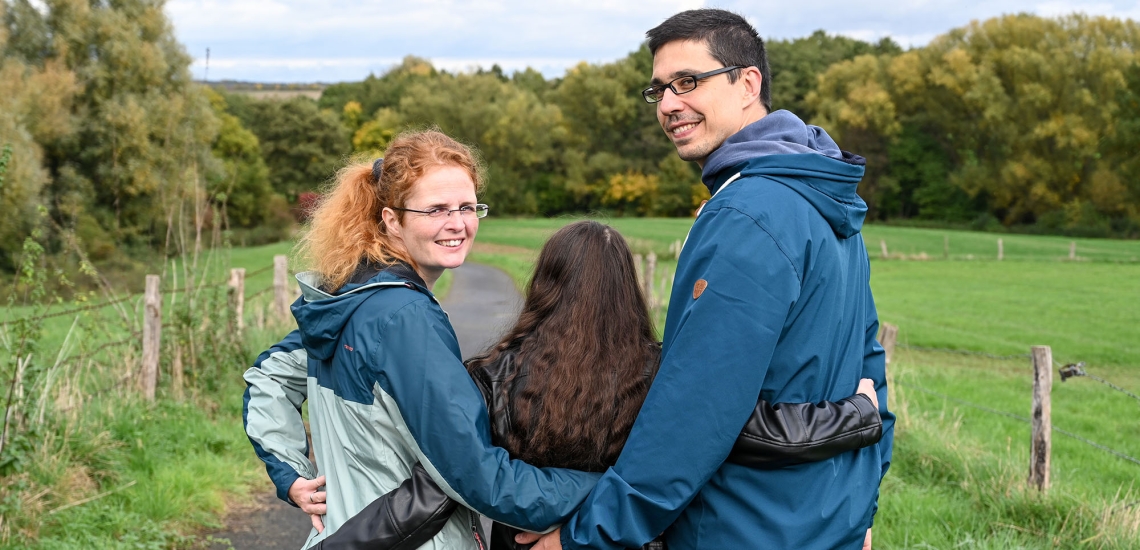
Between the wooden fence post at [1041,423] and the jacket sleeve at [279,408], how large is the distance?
4.51 meters

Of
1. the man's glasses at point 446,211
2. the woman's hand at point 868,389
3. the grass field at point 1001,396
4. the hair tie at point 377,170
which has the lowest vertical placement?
the grass field at point 1001,396

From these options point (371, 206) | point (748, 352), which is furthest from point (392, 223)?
point (748, 352)

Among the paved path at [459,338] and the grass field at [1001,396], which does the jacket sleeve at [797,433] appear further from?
the grass field at [1001,396]

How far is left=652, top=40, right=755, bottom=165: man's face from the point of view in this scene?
8.01ft

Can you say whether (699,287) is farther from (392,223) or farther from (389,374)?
(392,223)

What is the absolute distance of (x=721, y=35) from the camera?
7.98ft

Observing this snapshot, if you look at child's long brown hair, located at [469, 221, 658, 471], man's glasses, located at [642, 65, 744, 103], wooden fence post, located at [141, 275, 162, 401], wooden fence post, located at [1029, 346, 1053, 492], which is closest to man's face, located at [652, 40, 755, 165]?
man's glasses, located at [642, 65, 744, 103]

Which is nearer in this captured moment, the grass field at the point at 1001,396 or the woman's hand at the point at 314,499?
the woman's hand at the point at 314,499

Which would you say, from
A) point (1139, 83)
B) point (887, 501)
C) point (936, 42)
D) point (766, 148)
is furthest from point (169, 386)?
point (936, 42)

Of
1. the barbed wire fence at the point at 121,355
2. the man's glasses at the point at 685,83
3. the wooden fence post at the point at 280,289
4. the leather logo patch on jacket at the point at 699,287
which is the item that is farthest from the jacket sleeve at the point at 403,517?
the wooden fence post at the point at 280,289

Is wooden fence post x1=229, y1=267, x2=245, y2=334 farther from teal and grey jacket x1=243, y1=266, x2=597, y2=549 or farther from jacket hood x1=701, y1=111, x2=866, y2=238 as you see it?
jacket hood x1=701, y1=111, x2=866, y2=238

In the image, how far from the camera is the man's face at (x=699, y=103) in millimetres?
2441

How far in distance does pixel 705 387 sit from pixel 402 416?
0.75 meters

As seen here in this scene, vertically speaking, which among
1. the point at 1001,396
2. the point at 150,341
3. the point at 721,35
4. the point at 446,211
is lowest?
the point at 1001,396
